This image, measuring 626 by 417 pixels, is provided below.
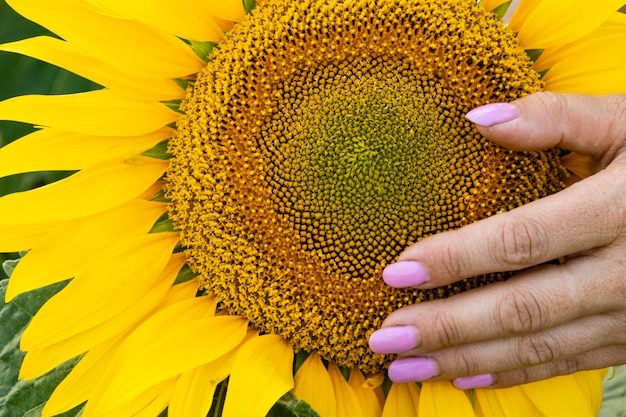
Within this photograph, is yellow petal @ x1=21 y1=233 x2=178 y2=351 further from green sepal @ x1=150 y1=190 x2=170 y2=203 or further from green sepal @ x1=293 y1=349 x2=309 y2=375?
green sepal @ x1=293 y1=349 x2=309 y2=375

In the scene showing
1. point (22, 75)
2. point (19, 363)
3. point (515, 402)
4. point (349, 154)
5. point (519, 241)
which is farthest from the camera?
point (22, 75)

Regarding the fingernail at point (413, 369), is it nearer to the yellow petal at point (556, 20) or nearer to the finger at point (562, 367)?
the finger at point (562, 367)

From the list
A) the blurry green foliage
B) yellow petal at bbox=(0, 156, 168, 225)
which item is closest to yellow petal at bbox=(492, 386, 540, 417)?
yellow petal at bbox=(0, 156, 168, 225)

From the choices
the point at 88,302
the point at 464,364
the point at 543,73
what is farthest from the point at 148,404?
the point at 543,73

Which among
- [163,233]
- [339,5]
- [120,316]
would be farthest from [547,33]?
[120,316]

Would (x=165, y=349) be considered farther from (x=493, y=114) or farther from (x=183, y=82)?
(x=493, y=114)

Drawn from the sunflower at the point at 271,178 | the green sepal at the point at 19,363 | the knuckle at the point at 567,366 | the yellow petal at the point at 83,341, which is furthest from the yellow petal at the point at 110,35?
the knuckle at the point at 567,366
